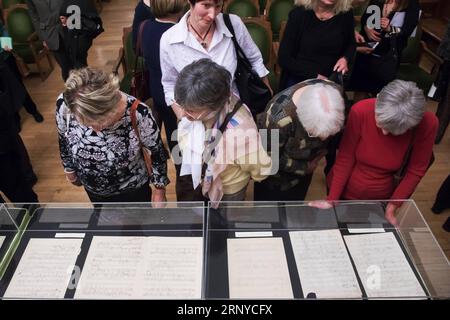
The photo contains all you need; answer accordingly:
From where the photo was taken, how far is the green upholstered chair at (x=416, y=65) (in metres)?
3.98

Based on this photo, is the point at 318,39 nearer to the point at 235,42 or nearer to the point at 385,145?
the point at 235,42

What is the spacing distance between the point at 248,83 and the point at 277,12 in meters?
2.81

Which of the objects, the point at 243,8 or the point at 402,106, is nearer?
the point at 402,106

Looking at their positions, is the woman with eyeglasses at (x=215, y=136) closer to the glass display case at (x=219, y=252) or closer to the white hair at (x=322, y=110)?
the glass display case at (x=219, y=252)

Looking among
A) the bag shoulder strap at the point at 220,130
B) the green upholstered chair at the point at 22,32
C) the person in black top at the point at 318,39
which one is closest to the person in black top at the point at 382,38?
the person in black top at the point at 318,39

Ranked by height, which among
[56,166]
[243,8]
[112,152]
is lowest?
[56,166]

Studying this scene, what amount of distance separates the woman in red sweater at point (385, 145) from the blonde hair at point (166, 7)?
4.28 feet

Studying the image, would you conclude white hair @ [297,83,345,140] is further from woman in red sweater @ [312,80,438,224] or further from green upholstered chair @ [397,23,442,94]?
green upholstered chair @ [397,23,442,94]

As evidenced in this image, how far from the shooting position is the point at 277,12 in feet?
15.7

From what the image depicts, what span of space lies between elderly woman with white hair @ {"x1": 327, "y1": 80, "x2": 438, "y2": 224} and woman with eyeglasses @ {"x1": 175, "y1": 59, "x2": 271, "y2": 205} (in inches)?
21.2

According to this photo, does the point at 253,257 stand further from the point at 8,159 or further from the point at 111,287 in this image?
the point at 8,159

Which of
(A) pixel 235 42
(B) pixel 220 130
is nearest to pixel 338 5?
(A) pixel 235 42

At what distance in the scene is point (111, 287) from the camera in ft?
5.28
